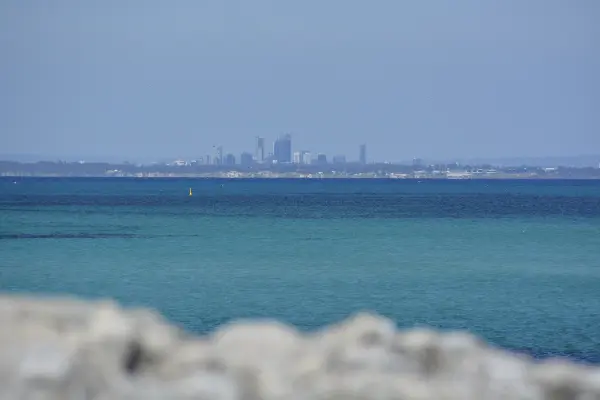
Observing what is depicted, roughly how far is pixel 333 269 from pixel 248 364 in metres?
33.8

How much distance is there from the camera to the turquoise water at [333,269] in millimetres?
29141

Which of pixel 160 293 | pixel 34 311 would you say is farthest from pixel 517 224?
pixel 34 311

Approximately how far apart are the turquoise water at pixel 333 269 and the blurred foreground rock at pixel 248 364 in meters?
13.5

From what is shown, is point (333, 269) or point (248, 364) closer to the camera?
point (248, 364)

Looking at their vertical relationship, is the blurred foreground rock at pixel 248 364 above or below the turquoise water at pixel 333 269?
above

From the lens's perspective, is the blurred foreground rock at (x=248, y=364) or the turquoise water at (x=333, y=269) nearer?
the blurred foreground rock at (x=248, y=364)

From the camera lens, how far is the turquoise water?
95.6ft

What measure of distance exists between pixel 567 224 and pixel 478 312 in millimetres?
50493

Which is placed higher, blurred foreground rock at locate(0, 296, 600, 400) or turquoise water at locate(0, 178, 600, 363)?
blurred foreground rock at locate(0, 296, 600, 400)

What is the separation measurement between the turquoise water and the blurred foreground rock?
531 inches

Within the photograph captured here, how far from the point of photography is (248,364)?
888 centimetres

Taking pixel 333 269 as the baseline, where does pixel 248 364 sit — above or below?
above

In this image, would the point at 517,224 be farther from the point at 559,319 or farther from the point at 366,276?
the point at 559,319

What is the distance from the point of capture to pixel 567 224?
259 feet
